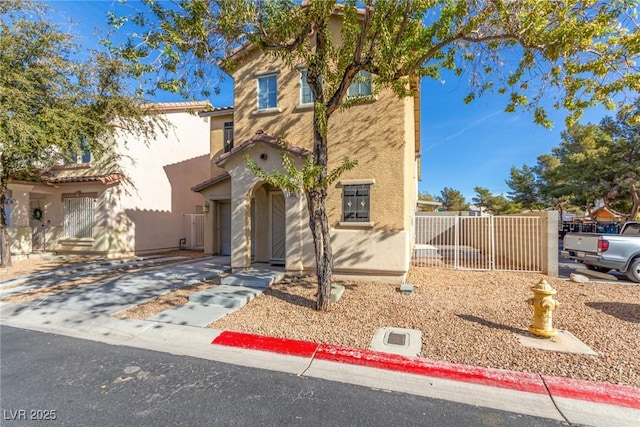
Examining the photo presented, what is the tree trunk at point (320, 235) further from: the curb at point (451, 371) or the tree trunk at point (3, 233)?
the tree trunk at point (3, 233)

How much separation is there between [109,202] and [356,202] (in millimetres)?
11877

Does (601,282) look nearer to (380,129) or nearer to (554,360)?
(554,360)

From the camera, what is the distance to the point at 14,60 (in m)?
9.58

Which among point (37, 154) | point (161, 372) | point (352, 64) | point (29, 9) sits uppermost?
point (29, 9)

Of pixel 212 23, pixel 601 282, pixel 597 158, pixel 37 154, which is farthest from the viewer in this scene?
pixel 597 158

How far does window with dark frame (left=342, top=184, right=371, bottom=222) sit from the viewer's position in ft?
29.4

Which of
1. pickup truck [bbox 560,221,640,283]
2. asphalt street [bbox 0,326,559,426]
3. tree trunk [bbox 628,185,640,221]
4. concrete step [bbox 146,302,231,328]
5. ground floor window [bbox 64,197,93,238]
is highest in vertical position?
tree trunk [bbox 628,185,640,221]

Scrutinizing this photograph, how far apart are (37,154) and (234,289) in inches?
368

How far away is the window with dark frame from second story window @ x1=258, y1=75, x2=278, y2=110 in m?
4.04

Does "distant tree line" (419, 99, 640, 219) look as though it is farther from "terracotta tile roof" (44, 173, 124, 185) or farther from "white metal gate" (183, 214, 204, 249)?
"terracotta tile roof" (44, 173, 124, 185)

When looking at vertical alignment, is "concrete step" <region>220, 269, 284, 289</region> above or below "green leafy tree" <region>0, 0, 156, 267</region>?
below

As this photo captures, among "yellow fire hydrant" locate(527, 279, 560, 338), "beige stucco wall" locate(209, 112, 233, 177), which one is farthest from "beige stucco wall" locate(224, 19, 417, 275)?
"beige stucco wall" locate(209, 112, 233, 177)

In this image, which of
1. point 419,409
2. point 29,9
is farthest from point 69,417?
point 29,9

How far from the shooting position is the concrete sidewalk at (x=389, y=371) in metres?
3.35
